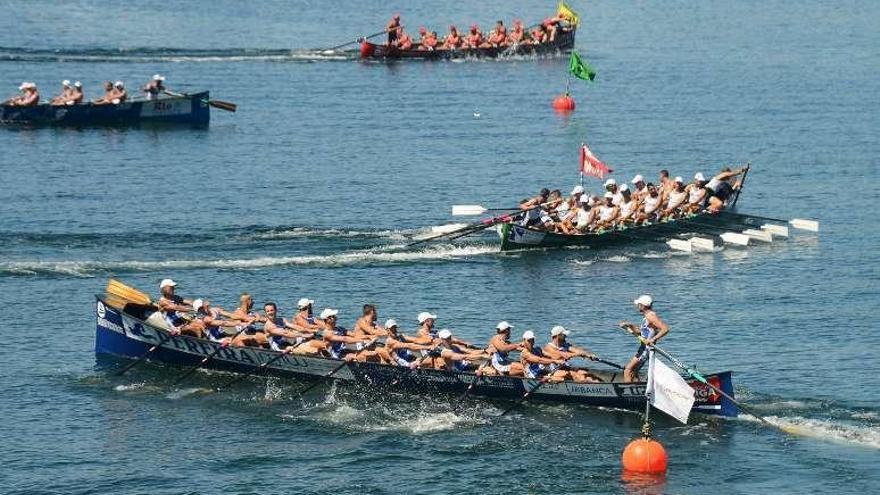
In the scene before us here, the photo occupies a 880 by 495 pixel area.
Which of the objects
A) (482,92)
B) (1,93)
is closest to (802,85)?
(482,92)

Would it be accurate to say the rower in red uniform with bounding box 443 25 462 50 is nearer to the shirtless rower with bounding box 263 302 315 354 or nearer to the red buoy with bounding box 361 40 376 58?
the red buoy with bounding box 361 40 376 58

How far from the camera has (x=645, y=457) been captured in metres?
40.0

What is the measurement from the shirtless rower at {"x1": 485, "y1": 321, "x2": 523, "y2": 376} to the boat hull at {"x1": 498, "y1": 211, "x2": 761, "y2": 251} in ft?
53.5

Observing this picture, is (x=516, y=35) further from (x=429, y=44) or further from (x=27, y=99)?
(x=27, y=99)

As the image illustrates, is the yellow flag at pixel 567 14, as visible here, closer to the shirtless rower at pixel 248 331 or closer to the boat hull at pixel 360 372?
the boat hull at pixel 360 372

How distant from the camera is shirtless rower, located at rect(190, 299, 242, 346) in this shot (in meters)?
48.4

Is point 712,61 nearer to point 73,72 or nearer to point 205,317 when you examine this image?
point 73,72

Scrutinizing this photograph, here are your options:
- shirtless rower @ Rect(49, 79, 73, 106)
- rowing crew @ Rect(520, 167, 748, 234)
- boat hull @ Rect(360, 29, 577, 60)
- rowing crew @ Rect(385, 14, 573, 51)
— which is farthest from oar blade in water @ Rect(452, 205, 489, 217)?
rowing crew @ Rect(385, 14, 573, 51)

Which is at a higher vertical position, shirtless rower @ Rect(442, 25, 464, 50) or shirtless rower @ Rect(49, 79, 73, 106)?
shirtless rower @ Rect(442, 25, 464, 50)

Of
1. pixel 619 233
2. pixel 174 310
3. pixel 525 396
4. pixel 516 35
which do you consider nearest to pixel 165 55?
pixel 516 35

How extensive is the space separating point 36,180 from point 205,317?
92.0 ft

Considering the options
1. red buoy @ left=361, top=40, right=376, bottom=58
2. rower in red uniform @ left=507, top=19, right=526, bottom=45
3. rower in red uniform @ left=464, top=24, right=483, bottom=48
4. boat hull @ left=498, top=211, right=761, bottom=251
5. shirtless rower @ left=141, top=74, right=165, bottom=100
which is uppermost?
rower in red uniform @ left=507, top=19, right=526, bottom=45

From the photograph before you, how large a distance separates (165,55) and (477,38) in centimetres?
2212

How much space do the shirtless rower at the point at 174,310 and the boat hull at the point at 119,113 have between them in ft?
125
